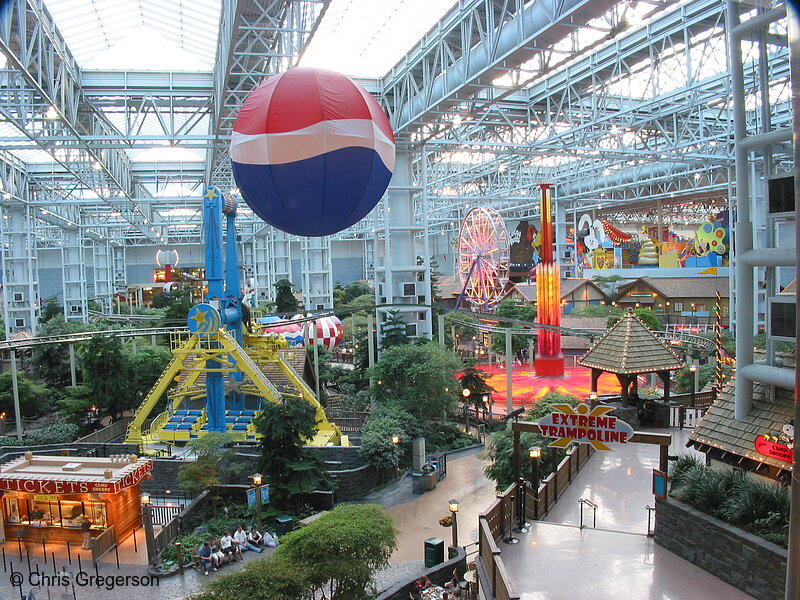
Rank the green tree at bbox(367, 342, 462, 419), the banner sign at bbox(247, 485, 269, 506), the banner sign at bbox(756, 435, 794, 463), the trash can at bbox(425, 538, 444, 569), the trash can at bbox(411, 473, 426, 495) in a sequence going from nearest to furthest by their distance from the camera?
the banner sign at bbox(756, 435, 794, 463), the trash can at bbox(425, 538, 444, 569), the banner sign at bbox(247, 485, 269, 506), the trash can at bbox(411, 473, 426, 495), the green tree at bbox(367, 342, 462, 419)

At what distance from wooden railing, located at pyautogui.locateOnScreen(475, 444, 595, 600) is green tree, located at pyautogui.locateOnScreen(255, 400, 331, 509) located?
629 centimetres

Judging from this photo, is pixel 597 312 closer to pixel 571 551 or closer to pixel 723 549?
pixel 571 551

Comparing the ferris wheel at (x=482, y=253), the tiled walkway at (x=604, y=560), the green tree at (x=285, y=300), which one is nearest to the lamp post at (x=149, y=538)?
the tiled walkway at (x=604, y=560)

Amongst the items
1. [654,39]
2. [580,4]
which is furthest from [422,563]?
[654,39]

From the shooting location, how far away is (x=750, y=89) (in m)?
23.9

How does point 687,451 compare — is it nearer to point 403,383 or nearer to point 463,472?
point 463,472

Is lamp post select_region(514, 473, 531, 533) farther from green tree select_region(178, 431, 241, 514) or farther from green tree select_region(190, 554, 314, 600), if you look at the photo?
green tree select_region(178, 431, 241, 514)

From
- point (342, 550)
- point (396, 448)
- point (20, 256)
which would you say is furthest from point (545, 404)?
point (20, 256)

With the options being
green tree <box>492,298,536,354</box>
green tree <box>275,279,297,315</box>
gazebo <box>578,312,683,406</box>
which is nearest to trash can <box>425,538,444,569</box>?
gazebo <box>578,312,683,406</box>

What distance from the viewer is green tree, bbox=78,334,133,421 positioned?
24.1 metres

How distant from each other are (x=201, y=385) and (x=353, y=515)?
14.1 meters

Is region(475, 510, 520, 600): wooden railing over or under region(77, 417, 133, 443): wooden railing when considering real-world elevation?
over

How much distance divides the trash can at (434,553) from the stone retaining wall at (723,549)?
427cm

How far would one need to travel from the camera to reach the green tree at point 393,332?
86.5 ft
